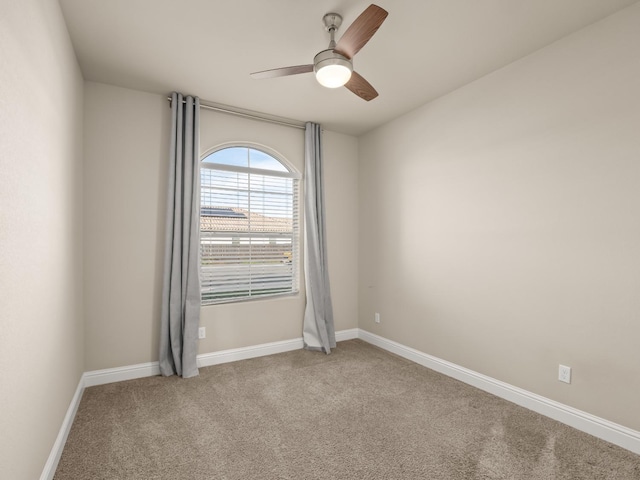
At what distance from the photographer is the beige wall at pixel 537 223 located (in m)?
2.06

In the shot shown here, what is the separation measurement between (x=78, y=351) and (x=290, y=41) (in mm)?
2896

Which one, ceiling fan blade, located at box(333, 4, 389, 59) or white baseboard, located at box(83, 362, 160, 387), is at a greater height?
ceiling fan blade, located at box(333, 4, 389, 59)

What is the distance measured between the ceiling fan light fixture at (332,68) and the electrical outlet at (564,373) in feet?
8.14

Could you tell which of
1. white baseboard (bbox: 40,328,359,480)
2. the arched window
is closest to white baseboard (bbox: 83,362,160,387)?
white baseboard (bbox: 40,328,359,480)

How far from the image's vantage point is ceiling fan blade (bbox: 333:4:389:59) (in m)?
1.69

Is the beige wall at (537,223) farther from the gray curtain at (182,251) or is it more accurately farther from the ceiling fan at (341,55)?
the gray curtain at (182,251)

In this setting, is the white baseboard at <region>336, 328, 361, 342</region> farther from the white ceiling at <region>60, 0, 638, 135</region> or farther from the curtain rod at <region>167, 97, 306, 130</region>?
the white ceiling at <region>60, 0, 638, 135</region>

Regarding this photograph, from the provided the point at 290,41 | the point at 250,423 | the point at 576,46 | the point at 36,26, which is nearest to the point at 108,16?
the point at 36,26

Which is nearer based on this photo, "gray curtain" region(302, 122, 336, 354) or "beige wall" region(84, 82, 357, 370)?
"beige wall" region(84, 82, 357, 370)

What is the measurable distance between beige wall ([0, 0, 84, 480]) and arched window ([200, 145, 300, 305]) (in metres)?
1.24

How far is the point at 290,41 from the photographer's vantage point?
2.36m

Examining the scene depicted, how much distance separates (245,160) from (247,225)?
2.36ft

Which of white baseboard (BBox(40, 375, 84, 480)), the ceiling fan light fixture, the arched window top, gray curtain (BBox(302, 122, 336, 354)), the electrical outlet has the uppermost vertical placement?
the ceiling fan light fixture

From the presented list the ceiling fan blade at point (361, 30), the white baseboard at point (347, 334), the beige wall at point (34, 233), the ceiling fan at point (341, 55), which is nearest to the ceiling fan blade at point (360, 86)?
the ceiling fan at point (341, 55)
